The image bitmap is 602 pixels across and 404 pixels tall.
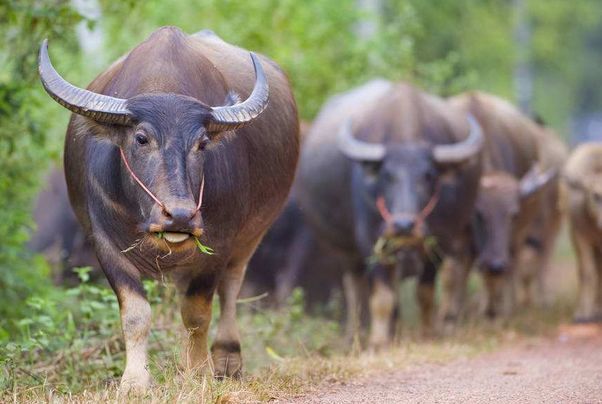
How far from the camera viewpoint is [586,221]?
49.3 feet

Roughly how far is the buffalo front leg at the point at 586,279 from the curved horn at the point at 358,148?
3.45 meters

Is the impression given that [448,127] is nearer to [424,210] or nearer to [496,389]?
[424,210]

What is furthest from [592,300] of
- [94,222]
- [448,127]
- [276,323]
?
[94,222]

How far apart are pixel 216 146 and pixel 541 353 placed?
15.3ft

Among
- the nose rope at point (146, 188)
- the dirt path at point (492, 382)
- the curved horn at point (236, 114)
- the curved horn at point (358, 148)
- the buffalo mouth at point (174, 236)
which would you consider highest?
the curved horn at point (236, 114)

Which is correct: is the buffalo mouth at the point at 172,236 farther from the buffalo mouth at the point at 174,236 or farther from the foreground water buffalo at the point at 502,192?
the foreground water buffalo at the point at 502,192

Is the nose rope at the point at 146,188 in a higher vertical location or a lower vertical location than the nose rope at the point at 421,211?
higher

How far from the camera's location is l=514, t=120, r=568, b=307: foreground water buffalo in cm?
1703

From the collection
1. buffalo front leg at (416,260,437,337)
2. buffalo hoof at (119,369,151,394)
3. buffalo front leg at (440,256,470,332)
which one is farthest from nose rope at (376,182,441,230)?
buffalo hoof at (119,369,151,394)

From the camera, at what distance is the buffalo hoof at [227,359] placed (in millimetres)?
8656

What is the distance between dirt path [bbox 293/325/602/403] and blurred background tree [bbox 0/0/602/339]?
2809 mm

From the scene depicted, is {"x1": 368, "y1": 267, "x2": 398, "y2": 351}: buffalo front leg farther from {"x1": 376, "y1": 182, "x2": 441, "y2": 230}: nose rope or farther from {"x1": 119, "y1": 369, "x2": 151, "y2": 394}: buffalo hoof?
{"x1": 119, "y1": 369, "x2": 151, "y2": 394}: buffalo hoof

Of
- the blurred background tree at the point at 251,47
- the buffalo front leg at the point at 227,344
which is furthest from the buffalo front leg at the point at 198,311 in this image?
the blurred background tree at the point at 251,47

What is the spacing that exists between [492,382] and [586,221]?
676 centimetres
